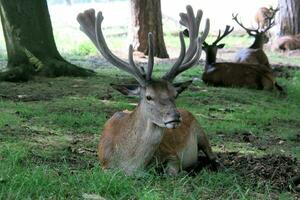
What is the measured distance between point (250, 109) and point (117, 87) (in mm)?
4729

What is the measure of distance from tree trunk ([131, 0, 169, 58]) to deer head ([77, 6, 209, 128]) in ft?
34.0

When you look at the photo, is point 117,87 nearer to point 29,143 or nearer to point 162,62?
point 29,143

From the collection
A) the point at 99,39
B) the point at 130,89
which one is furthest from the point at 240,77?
the point at 130,89

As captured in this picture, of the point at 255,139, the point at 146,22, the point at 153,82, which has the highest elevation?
the point at 153,82

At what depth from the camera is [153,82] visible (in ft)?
17.1

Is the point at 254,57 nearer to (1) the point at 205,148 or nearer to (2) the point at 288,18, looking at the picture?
(2) the point at 288,18

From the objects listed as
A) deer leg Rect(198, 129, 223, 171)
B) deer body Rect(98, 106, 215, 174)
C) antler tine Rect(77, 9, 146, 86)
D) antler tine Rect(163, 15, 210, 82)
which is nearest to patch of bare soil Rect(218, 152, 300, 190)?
deer leg Rect(198, 129, 223, 171)

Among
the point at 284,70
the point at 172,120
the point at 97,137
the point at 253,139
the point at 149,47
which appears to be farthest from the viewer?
the point at 284,70

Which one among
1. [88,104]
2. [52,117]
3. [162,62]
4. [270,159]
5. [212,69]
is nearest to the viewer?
[270,159]

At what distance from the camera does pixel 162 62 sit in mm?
15375

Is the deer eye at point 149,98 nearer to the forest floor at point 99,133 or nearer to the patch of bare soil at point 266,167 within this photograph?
the forest floor at point 99,133

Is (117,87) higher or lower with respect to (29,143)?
higher

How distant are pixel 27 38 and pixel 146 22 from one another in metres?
5.89

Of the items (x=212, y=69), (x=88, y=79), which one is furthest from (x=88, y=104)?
(x=212, y=69)
